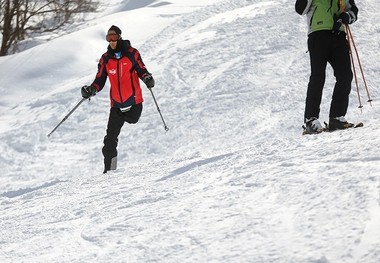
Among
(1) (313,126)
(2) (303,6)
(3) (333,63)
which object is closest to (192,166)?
(1) (313,126)

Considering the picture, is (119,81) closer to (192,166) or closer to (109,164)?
(109,164)

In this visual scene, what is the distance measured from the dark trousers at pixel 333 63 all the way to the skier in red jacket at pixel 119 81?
163cm

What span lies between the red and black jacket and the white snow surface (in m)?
0.71

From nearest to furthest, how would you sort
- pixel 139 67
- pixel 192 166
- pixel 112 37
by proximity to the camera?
pixel 192 166 → pixel 112 37 → pixel 139 67

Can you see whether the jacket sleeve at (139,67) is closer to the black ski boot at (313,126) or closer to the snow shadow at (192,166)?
the snow shadow at (192,166)

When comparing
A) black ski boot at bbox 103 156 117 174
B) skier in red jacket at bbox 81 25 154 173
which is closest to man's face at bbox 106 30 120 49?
skier in red jacket at bbox 81 25 154 173

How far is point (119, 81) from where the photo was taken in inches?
261

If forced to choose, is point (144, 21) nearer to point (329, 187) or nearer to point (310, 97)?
point (310, 97)

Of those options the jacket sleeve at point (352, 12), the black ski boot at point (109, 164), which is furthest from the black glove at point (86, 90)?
the jacket sleeve at point (352, 12)

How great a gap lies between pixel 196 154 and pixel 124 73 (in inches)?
42.2

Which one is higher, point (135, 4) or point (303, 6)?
point (303, 6)

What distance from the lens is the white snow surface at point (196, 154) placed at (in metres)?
3.25

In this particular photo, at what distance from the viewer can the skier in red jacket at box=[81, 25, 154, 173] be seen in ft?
21.4

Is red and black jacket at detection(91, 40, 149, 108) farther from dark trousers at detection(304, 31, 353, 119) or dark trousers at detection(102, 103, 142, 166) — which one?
dark trousers at detection(304, 31, 353, 119)
